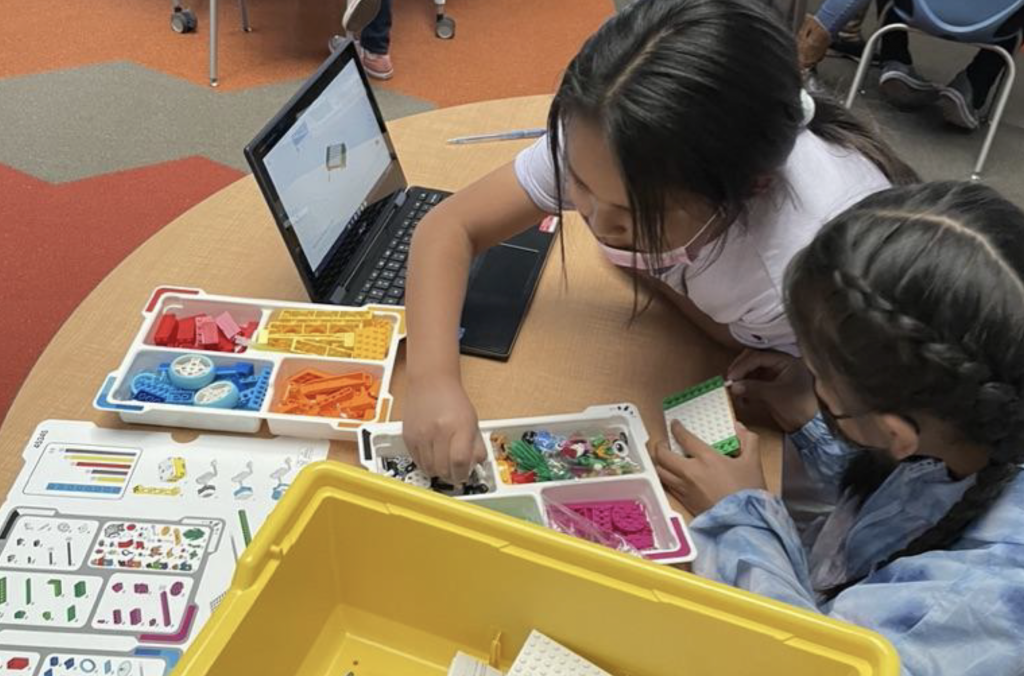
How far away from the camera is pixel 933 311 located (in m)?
0.58

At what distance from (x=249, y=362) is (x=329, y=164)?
23 centimetres

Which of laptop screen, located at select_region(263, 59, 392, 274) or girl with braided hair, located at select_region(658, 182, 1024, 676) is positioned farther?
laptop screen, located at select_region(263, 59, 392, 274)

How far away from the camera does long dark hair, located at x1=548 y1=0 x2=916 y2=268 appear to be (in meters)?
0.68

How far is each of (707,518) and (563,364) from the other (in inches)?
8.7

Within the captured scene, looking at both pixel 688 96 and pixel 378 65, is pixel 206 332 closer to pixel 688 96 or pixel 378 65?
pixel 688 96

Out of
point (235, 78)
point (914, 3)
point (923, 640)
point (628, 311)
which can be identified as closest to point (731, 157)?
point (628, 311)

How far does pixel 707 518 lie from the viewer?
72 cm

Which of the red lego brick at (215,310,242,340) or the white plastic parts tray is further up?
the red lego brick at (215,310,242,340)

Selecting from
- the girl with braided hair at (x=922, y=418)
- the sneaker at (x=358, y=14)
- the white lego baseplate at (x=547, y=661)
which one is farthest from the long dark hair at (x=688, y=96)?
the sneaker at (x=358, y=14)

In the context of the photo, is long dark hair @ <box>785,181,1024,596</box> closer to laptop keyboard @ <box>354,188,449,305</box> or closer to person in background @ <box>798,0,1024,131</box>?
laptop keyboard @ <box>354,188,449,305</box>

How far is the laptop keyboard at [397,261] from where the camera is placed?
0.94 metres

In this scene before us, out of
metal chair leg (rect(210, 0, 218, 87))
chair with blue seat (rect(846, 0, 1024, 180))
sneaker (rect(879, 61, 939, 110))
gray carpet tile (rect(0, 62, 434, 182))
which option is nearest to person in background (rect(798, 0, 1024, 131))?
sneaker (rect(879, 61, 939, 110))

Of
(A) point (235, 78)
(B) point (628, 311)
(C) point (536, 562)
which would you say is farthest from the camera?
(A) point (235, 78)

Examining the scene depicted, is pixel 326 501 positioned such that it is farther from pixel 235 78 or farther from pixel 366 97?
pixel 235 78
